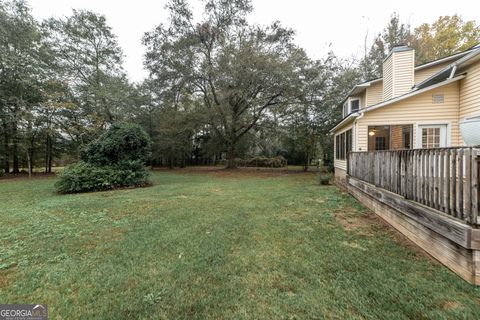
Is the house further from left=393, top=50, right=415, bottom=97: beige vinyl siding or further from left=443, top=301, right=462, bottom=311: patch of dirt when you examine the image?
left=443, top=301, right=462, bottom=311: patch of dirt

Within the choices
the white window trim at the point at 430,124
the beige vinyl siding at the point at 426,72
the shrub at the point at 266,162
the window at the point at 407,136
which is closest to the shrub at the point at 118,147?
the window at the point at 407,136

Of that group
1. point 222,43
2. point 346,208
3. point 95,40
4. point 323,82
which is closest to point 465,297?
point 346,208

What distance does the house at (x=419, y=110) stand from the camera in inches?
254

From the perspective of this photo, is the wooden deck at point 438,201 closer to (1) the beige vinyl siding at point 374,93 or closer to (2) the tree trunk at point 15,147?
(1) the beige vinyl siding at point 374,93

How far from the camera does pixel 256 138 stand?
23609 mm

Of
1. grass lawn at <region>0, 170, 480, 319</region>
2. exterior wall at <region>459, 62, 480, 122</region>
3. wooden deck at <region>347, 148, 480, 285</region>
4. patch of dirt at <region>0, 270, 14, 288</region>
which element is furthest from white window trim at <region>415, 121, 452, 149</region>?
patch of dirt at <region>0, 270, 14, 288</region>

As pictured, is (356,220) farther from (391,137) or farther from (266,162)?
(266,162)

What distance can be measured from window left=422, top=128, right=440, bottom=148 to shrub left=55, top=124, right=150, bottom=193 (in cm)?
1135

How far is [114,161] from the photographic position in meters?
9.46

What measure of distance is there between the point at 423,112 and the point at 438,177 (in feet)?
19.6

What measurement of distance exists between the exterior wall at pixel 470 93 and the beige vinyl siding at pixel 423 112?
21 centimetres

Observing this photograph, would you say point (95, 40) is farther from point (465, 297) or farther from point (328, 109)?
point (465, 297)

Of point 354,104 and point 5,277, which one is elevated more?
point 354,104

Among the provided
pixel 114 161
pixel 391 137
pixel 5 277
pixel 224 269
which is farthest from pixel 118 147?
pixel 391 137
